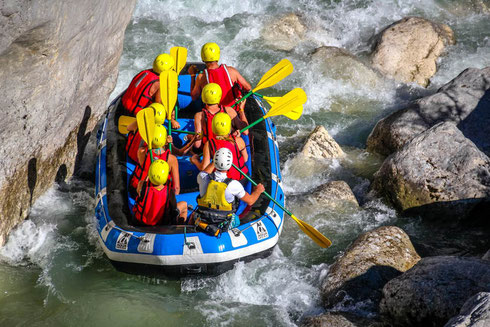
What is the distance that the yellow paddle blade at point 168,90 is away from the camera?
601 centimetres

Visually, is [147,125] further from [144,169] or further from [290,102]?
[290,102]

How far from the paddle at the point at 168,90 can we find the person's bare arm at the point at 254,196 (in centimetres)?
135

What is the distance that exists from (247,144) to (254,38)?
420 centimetres

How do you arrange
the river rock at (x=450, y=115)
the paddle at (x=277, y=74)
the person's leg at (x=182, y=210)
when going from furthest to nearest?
the river rock at (x=450, y=115) → the paddle at (x=277, y=74) → the person's leg at (x=182, y=210)

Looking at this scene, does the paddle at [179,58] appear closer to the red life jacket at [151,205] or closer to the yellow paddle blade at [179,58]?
the yellow paddle blade at [179,58]

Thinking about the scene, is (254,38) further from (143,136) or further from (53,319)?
(53,319)

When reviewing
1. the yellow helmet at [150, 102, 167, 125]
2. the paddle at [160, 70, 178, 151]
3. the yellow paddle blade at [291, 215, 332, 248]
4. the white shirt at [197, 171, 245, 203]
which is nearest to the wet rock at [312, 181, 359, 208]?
the yellow paddle blade at [291, 215, 332, 248]

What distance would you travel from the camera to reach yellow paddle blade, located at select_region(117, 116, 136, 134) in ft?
19.9

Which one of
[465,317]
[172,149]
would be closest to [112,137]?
[172,149]

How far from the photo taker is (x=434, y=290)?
4.29 metres

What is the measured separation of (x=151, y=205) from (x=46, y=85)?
5.35 feet

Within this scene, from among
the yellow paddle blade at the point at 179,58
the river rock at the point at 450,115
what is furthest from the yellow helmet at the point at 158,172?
the river rock at the point at 450,115

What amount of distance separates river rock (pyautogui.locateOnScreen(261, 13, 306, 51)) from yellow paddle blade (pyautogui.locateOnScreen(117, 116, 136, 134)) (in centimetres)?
415

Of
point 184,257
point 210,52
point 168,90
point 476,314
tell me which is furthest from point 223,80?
point 476,314
